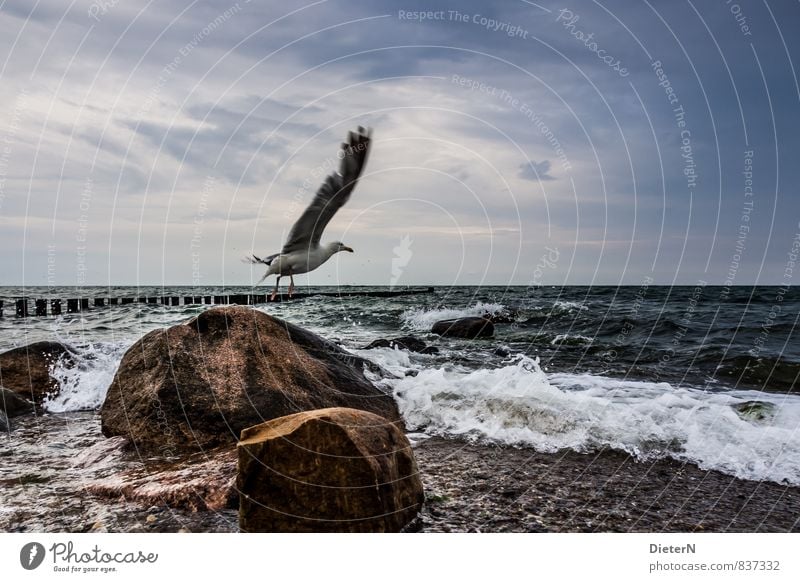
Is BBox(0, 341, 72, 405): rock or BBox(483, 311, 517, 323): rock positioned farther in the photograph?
BBox(483, 311, 517, 323): rock

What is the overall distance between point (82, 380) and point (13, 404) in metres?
1.17

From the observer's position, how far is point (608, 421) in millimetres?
6441

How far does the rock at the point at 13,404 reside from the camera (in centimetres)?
708

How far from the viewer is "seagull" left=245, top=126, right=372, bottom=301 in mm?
6570

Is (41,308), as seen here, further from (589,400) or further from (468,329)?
(589,400)

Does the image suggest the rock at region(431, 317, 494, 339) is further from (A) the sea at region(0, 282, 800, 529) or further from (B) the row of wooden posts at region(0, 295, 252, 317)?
(B) the row of wooden posts at region(0, 295, 252, 317)

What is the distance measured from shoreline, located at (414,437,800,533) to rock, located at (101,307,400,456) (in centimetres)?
153

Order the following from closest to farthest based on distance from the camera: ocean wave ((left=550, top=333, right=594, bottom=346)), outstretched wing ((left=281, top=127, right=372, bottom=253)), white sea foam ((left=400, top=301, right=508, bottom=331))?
1. outstretched wing ((left=281, top=127, right=372, bottom=253))
2. ocean wave ((left=550, top=333, right=594, bottom=346))
3. white sea foam ((left=400, top=301, right=508, bottom=331))

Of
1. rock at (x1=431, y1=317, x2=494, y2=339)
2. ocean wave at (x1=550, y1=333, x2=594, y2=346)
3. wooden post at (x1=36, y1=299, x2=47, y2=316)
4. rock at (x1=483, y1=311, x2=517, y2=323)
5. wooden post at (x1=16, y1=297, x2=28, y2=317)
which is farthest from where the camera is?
wooden post at (x1=36, y1=299, x2=47, y2=316)

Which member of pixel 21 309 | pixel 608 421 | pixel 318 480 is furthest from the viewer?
pixel 21 309

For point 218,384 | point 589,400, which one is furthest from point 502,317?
point 218,384

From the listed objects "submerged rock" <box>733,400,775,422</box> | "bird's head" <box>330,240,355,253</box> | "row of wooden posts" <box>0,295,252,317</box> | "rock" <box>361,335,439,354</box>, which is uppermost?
"bird's head" <box>330,240,355,253</box>

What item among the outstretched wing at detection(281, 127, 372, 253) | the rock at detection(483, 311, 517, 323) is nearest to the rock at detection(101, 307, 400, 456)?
the outstretched wing at detection(281, 127, 372, 253)
